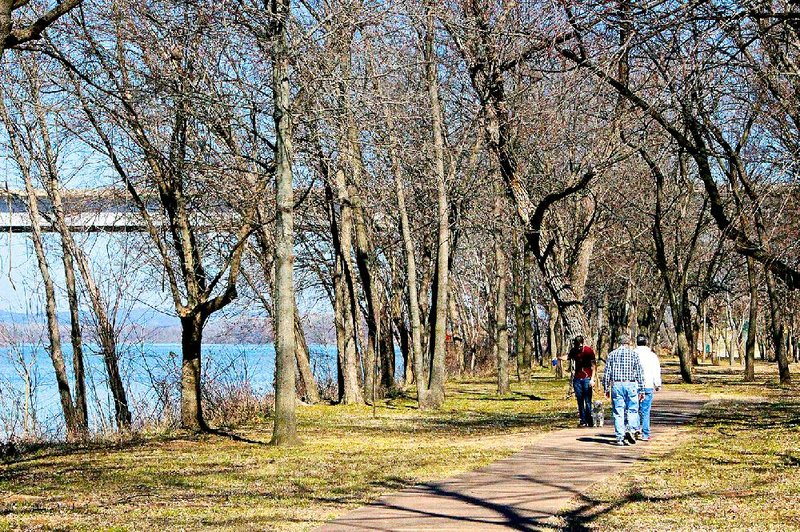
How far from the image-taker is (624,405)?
54.3 ft

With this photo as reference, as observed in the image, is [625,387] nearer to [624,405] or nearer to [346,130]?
[624,405]

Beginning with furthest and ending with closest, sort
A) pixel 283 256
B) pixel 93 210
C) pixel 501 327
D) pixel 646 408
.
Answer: pixel 501 327 → pixel 93 210 → pixel 646 408 → pixel 283 256

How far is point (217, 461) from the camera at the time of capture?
14594 millimetres

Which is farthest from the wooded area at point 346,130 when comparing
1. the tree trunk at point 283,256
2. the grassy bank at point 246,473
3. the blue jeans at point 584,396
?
the blue jeans at point 584,396

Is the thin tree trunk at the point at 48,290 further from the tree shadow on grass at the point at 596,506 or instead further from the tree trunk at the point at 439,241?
the tree shadow on grass at the point at 596,506

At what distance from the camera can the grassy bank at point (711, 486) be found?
30.6 feet

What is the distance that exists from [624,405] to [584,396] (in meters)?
2.67

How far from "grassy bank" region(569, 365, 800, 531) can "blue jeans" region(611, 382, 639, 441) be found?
73cm

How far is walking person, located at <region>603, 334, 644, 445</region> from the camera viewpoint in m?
16.3

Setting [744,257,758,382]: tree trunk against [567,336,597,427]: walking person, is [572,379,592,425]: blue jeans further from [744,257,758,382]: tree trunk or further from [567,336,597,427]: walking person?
[744,257,758,382]: tree trunk

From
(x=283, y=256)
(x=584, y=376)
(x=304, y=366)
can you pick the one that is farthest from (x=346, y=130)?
(x=304, y=366)

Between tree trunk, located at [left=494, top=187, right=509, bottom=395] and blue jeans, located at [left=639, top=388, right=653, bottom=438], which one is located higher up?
tree trunk, located at [left=494, top=187, right=509, bottom=395]

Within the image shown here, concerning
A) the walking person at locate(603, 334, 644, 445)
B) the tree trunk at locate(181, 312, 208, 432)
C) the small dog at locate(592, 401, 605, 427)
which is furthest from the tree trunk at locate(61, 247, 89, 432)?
the walking person at locate(603, 334, 644, 445)

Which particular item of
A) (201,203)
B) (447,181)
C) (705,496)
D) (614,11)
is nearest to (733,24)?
(614,11)
